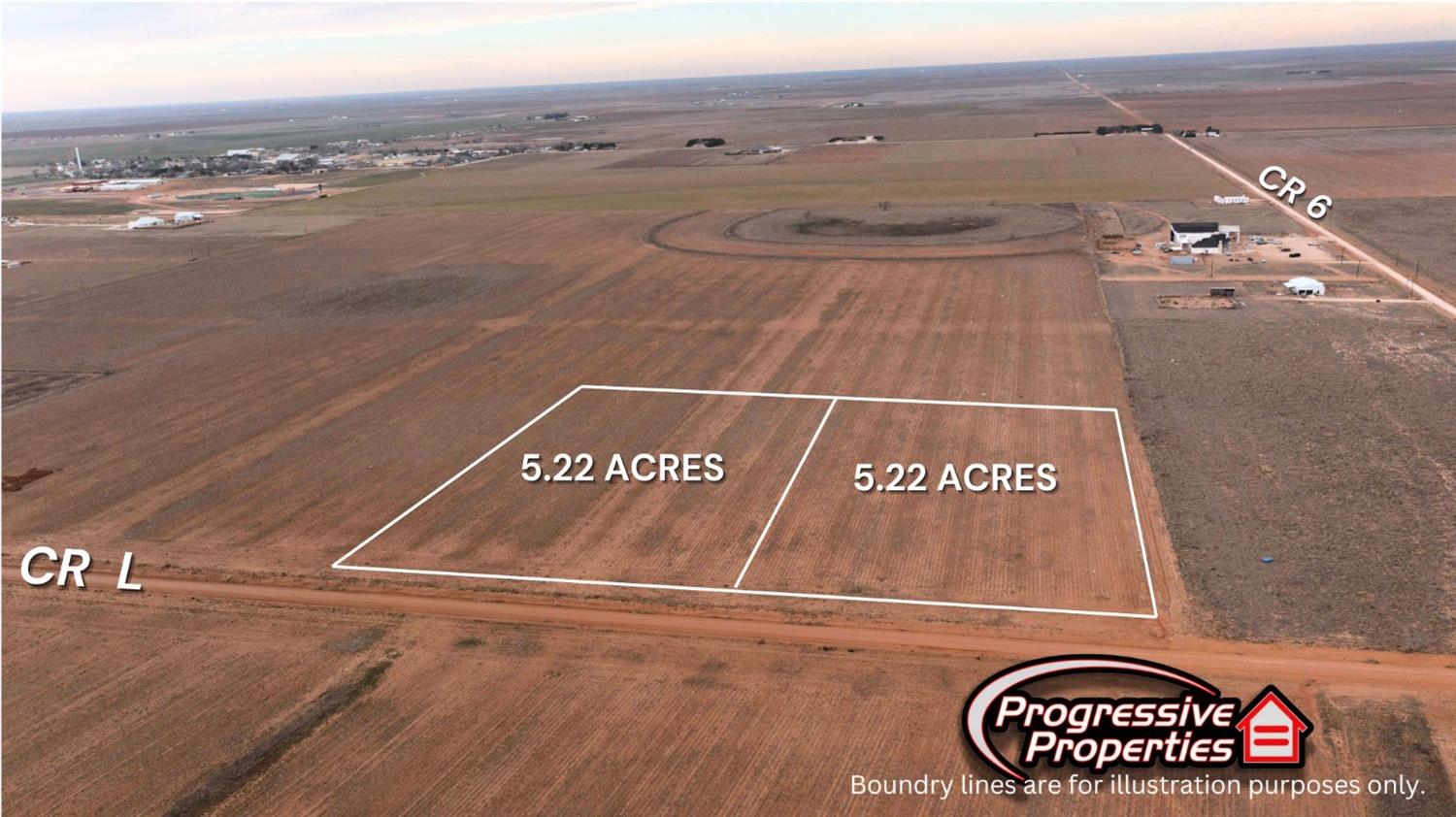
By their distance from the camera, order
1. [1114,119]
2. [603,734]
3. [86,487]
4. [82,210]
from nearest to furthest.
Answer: [603,734]
[86,487]
[82,210]
[1114,119]

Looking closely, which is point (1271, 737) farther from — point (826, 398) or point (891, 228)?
point (891, 228)

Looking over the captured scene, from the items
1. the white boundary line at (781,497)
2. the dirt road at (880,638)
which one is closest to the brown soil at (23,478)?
the dirt road at (880,638)

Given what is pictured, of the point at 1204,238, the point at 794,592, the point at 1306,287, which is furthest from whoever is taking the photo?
the point at 1204,238

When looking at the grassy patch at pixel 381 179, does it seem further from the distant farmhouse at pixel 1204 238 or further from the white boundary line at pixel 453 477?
the distant farmhouse at pixel 1204 238

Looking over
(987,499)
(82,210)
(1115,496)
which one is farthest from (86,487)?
(82,210)

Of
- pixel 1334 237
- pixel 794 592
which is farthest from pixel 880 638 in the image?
pixel 1334 237

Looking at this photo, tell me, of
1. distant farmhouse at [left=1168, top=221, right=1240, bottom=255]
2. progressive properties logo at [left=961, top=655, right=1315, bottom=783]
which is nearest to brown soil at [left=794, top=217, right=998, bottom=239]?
distant farmhouse at [left=1168, top=221, right=1240, bottom=255]

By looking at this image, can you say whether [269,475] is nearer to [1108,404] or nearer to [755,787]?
[755,787]
